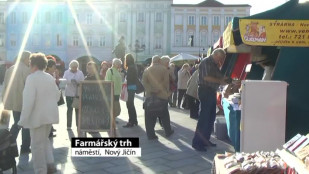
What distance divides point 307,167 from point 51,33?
5074cm

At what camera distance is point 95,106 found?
7.18 m

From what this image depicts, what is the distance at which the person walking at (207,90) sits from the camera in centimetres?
652

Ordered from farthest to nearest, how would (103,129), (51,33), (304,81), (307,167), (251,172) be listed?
(51,33) < (103,129) < (304,81) < (251,172) < (307,167)

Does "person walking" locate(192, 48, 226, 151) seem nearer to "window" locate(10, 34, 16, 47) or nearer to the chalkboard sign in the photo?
the chalkboard sign

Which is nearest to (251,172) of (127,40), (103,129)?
(103,129)

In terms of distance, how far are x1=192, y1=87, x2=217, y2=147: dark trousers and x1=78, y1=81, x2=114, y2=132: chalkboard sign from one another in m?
1.63

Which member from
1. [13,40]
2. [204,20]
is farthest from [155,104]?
[13,40]

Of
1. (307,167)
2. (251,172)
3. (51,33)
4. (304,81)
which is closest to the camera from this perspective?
(307,167)

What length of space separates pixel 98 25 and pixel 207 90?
46.4m

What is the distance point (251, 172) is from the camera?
3.51 metres

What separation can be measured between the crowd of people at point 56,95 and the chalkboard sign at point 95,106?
0.37 meters

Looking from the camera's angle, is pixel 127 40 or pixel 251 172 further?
pixel 127 40

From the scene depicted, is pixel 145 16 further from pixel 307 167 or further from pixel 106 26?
pixel 307 167

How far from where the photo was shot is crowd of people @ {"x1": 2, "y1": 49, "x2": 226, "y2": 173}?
15.4ft
